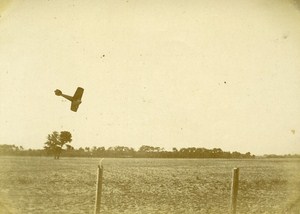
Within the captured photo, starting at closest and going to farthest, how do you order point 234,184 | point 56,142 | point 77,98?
1. point 234,184
2. point 77,98
3. point 56,142

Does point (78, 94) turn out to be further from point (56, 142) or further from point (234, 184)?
point (56, 142)

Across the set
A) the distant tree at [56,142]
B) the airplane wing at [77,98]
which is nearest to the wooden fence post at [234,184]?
the airplane wing at [77,98]

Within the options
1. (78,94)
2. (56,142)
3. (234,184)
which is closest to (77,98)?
(78,94)

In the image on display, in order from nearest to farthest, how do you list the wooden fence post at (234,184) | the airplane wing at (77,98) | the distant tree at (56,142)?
1. the wooden fence post at (234,184)
2. the airplane wing at (77,98)
3. the distant tree at (56,142)

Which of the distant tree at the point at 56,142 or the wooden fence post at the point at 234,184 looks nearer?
the wooden fence post at the point at 234,184

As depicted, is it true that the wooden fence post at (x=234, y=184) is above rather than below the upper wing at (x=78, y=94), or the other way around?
below

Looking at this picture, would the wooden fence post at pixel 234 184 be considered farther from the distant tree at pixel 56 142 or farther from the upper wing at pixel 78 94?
the distant tree at pixel 56 142

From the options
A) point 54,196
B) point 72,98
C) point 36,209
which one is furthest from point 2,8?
point 54,196

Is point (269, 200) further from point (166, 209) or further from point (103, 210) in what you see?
point (103, 210)

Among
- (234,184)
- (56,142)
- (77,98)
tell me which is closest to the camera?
(234,184)

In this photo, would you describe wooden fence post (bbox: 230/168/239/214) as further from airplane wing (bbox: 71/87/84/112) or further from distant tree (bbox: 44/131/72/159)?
distant tree (bbox: 44/131/72/159)

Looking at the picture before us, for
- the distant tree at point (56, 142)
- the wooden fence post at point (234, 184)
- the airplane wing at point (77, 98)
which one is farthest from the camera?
the distant tree at point (56, 142)
